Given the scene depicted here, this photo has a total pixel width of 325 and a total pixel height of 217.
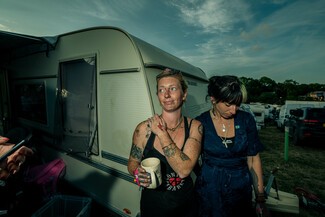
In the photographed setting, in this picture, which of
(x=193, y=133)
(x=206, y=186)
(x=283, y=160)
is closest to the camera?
(x=193, y=133)

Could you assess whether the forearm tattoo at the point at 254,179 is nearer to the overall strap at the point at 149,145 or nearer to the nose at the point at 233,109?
the nose at the point at 233,109

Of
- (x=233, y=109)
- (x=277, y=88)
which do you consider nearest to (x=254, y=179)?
(x=233, y=109)

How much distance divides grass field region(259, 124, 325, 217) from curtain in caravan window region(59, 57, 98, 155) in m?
4.30

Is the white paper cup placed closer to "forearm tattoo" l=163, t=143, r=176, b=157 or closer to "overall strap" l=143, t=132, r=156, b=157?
"forearm tattoo" l=163, t=143, r=176, b=157

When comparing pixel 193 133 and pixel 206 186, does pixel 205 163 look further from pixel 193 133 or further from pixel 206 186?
pixel 193 133

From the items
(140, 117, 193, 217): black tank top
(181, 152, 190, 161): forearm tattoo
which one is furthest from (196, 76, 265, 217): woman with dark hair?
(181, 152, 190, 161): forearm tattoo

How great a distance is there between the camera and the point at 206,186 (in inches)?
80.3

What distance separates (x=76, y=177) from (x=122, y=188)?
4.54ft

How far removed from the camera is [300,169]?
670 centimetres

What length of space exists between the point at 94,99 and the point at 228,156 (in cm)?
250

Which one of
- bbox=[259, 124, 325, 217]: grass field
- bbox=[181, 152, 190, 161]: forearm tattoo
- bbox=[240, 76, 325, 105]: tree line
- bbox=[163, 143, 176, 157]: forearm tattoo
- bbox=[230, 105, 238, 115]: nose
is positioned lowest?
bbox=[259, 124, 325, 217]: grass field

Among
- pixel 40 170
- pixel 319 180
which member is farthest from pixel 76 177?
pixel 319 180

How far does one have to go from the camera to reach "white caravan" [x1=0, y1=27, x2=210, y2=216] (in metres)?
2.80

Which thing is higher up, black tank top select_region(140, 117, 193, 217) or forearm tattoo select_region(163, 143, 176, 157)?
forearm tattoo select_region(163, 143, 176, 157)
